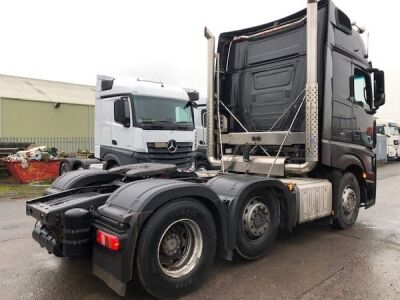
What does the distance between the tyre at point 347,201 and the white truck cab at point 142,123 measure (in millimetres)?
4786

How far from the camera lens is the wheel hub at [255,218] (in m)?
4.21

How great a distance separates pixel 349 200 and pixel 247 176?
2255 mm

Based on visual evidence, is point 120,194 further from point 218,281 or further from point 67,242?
point 218,281

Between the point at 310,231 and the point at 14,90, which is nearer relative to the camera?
the point at 310,231

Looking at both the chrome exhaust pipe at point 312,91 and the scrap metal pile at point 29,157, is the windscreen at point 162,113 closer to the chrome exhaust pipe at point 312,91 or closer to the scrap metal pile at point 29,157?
the chrome exhaust pipe at point 312,91

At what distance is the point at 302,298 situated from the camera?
133 inches

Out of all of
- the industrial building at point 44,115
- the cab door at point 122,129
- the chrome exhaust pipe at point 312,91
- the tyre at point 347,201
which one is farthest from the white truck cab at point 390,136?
the chrome exhaust pipe at point 312,91

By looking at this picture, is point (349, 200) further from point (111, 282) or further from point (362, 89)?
point (111, 282)

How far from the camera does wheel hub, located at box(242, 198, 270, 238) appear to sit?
4207mm

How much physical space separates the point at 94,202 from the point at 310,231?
139 inches

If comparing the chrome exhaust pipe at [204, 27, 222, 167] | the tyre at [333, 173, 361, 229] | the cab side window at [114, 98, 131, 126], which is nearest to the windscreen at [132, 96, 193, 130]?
the cab side window at [114, 98, 131, 126]

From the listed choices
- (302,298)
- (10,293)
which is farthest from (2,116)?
(302,298)

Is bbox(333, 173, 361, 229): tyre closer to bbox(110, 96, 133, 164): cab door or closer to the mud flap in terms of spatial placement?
the mud flap

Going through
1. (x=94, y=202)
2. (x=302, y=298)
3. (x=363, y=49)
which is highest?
(x=363, y=49)
